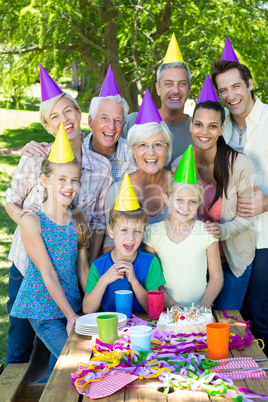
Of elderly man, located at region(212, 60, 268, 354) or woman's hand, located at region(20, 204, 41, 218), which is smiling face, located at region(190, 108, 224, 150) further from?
woman's hand, located at region(20, 204, 41, 218)

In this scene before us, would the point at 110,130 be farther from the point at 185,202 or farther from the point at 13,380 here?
the point at 13,380

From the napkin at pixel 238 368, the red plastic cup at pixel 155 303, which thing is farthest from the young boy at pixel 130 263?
the napkin at pixel 238 368

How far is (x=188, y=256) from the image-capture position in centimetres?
271

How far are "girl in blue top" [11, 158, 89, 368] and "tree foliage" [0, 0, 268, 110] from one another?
158 inches

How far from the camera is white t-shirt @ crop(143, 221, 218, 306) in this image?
2.69 metres

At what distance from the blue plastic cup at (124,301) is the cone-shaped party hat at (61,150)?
0.77 meters

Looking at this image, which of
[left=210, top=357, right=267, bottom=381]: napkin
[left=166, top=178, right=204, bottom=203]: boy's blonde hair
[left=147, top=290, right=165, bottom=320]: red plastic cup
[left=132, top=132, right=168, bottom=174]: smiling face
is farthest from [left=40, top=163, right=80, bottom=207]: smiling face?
[left=210, top=357, right=267, bottom=381]: napkin

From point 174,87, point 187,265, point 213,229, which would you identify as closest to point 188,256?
point 187,265

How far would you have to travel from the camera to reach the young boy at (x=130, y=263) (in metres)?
2.58

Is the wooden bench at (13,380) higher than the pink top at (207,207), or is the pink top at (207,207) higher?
the pink top at (207,207)

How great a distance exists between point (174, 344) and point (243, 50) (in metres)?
5.52

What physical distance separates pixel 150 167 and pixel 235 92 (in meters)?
0.78

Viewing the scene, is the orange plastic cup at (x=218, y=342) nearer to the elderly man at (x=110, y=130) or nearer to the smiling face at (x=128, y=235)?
the smiling face at (x=128, y=235)

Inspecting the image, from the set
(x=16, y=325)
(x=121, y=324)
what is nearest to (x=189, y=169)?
(x=121, y=324)
